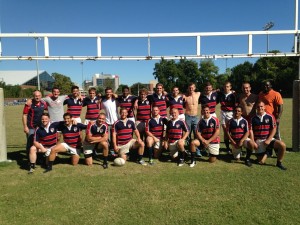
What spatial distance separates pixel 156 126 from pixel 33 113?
10.2ft

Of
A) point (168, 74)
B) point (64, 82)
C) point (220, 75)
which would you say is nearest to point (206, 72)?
point (220, 75)

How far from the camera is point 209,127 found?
677 cm

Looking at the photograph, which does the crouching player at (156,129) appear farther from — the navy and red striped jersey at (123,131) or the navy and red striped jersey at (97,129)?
the navy and red striped jersey at (97,129)

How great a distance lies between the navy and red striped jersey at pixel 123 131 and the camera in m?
6.90

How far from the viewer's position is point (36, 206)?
436 centimetres

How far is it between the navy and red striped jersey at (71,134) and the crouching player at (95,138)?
20cm

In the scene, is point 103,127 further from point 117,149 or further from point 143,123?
point 143,123

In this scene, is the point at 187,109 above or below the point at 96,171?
above

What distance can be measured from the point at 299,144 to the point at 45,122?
6.65m

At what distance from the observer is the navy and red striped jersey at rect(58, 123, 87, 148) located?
6629 mm

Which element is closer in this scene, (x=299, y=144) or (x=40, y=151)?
(x=40, y=151)

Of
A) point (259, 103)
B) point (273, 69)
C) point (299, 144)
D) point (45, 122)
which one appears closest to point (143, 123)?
point (45, 122)

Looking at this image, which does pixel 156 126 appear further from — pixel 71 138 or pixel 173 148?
pixel 71 138

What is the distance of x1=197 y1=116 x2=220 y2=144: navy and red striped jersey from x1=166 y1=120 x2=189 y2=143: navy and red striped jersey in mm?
406
